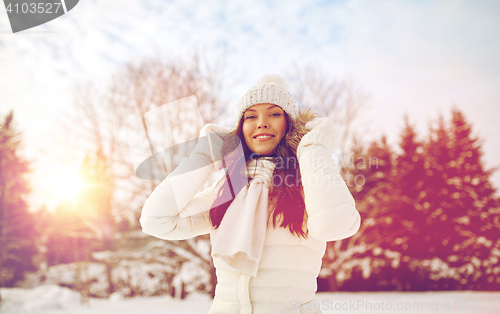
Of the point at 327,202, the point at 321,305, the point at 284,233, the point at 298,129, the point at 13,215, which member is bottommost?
the point at 321,305

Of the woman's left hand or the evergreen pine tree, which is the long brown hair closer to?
the woman's left hand

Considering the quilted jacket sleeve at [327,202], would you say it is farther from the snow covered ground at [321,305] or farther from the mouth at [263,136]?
the snow covered ground at [321,305]

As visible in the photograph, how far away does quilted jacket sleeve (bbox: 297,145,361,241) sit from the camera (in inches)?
47.5

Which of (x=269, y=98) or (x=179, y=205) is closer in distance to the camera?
(x=179, y=205)

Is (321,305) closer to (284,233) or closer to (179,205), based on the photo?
(284,233)

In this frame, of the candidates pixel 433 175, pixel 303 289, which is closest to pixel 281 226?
pixel 303 289

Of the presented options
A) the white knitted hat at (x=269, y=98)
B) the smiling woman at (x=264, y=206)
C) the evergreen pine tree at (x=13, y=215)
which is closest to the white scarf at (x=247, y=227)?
the smiling woman at (x=264, y=206)

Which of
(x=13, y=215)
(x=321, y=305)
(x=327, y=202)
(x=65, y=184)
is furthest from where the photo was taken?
(x=13, y=215)

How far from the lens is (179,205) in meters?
1.48

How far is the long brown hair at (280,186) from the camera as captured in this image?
4.61ft

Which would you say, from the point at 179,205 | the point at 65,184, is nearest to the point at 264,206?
the point at 179,205

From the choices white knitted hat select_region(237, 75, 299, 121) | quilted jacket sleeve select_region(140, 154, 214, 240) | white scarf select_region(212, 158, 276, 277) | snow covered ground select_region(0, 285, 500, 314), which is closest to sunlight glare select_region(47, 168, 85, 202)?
snow covered ground select_region(0, 285, 500, 314)

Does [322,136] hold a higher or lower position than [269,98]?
lower

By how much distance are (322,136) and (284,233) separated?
0.55m
